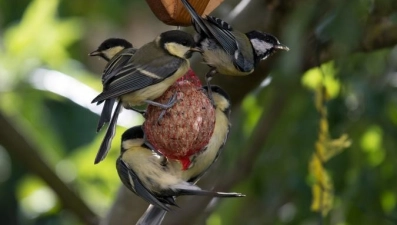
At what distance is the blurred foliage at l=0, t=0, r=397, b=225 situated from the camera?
3.03 metres

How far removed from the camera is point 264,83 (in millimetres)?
3217

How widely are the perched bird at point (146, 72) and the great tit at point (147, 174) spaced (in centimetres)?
10

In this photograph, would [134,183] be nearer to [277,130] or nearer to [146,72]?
[146,72]

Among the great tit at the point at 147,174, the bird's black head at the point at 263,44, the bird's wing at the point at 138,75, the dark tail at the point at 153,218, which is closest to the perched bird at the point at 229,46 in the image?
the bird's black head at the point at 263,44

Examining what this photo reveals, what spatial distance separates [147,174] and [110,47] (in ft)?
1.15

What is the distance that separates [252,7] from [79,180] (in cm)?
133

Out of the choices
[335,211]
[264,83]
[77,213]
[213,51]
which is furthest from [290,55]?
[77,213]

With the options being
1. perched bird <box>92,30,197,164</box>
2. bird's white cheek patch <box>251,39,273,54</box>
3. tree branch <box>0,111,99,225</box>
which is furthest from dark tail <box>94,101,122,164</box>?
tree branch <box>0,111,99,225</box>

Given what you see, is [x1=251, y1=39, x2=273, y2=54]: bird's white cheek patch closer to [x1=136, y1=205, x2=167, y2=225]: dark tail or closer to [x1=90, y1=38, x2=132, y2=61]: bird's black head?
[x1=90, y1=38, x2=132, y2=61]: bird's black head

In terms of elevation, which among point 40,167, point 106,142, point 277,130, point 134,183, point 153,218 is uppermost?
point 106,142

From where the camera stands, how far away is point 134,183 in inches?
82.4

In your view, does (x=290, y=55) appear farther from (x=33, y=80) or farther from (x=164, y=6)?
(x=33, y=80)

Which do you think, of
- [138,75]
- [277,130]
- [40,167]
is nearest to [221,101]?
[138,75]

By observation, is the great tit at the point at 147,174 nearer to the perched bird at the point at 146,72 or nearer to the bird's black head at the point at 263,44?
the perched bird at the point at 146,72
